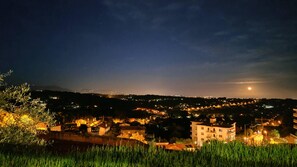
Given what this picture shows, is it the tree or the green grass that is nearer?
the green grass

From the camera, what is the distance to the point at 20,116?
11.9 meters

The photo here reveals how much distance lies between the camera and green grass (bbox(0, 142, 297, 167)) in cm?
638

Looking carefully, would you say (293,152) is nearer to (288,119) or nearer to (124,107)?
(288,119)

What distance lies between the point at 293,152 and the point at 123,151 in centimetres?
423

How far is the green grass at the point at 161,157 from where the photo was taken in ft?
20.9

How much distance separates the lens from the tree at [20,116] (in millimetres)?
11047

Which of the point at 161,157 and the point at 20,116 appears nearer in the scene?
the point at 161,157

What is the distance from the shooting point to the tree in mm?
11047

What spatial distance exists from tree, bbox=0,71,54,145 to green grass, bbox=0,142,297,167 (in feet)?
9.70

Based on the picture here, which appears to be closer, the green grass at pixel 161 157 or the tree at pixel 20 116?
the green grass at pixel 161 157

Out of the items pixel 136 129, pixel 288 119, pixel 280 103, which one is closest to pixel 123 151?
pixel 136 129

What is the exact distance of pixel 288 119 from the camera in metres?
86.2

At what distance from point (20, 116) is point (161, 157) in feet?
22.6

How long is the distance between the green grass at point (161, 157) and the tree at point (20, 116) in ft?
9.70
